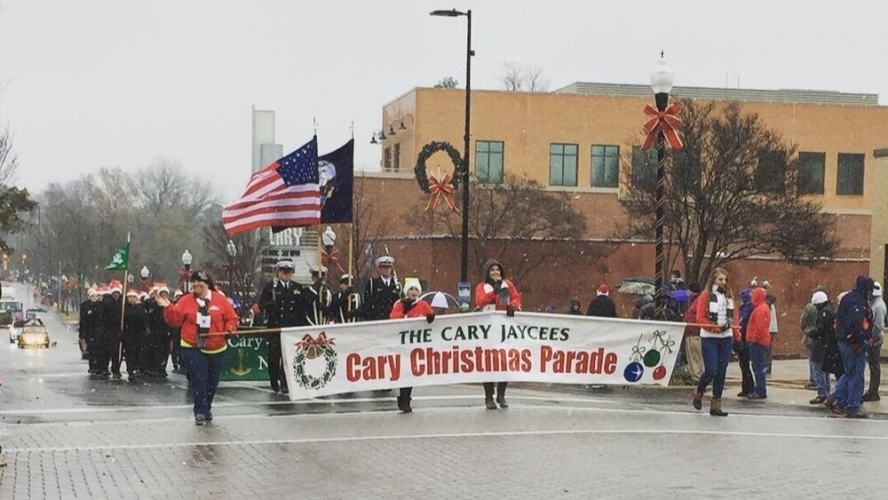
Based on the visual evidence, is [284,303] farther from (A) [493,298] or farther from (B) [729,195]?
(B) [729,195]

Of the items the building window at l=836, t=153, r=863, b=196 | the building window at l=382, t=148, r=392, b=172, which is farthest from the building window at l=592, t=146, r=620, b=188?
the building window at l=836, t=153, r=863, b=196

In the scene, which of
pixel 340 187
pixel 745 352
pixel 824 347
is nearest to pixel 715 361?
pixel 824 347

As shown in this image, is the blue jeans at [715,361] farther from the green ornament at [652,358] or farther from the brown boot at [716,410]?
the green ornament at [652,358]

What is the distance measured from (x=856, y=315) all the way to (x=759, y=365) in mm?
3129

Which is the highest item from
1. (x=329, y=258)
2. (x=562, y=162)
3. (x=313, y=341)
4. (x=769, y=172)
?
(x=562, y=162)

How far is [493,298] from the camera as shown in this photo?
17250 millimetres

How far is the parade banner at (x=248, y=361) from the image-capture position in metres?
20.6

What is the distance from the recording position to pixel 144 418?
50.8 ft

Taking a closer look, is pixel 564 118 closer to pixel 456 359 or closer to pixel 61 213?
pixel 456 359

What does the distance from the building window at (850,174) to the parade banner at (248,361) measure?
179 ft

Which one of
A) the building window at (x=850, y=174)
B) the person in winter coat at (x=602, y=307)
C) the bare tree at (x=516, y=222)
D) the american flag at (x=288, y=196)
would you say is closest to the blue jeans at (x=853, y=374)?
the person in winter coat at (x=602, y=307)

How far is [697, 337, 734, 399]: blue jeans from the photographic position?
1625 centimetres

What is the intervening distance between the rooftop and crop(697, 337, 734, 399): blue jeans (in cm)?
5405

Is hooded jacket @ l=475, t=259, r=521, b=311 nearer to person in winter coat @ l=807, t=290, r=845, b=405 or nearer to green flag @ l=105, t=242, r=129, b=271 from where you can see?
person in winter coat @ l=807, t=290, r=845, b=405
